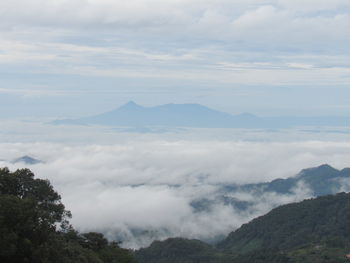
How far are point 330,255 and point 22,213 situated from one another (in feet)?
Answer: 377

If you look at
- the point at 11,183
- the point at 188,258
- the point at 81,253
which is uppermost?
the point at 11,183

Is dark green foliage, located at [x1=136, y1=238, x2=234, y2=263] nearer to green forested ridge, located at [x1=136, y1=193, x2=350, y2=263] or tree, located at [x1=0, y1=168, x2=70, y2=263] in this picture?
green forested ridge, located at [x1=136, y1=193, x2=350, y2=263]

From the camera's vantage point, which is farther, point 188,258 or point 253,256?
point 188,258

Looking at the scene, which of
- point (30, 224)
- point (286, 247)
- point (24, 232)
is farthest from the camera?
point (286, 247)

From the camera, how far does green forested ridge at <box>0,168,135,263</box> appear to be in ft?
101

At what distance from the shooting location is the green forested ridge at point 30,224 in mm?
30906

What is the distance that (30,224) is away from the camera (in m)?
31.7

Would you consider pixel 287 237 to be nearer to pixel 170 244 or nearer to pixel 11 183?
pixel 170 244

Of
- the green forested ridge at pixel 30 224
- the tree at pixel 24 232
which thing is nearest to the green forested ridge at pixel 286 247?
the green forested ridge at pixel 30 224

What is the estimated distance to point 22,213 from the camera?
31.7 m

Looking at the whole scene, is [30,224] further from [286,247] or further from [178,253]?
[286,247]

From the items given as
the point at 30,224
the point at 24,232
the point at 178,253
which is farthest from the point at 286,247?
the point at 30,224

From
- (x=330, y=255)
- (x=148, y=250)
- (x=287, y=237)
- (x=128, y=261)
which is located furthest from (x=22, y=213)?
(x=287, y=237)

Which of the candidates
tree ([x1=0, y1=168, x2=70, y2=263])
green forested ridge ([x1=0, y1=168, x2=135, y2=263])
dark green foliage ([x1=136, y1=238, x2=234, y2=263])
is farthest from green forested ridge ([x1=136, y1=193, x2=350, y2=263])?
tree ([x1=0, y1=168, x2=70, y2=263])
